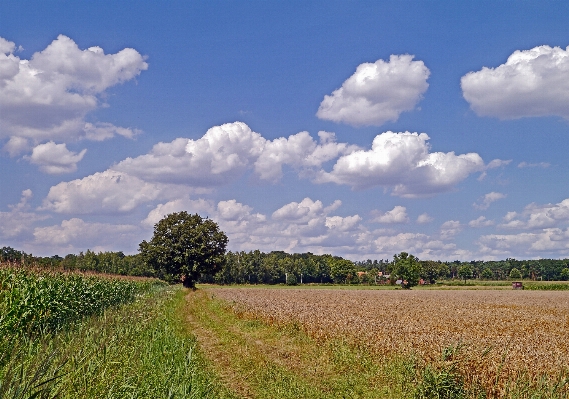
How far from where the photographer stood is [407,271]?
356 ft

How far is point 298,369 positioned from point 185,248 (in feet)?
221

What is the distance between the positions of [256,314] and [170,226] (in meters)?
57.5

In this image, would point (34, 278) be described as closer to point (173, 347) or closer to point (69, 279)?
point (69, 279)

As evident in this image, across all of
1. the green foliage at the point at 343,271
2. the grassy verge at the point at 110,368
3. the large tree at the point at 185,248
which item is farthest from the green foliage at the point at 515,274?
the grassy verge at the point at 110,368

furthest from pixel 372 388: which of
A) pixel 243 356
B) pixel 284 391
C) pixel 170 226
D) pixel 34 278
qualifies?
pixel 170 226

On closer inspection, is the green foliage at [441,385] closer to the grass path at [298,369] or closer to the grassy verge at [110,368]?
the grass path at [298,369]

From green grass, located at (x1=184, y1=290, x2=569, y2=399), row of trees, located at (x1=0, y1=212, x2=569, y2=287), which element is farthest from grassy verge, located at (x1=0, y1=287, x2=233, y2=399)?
row of trees, located at (x1=0, y1=212, x2=569, y2=287)

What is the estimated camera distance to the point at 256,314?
26.3m

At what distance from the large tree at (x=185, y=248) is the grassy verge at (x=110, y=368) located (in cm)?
6402

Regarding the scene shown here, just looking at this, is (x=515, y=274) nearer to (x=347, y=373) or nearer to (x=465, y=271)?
(x=465, y=271)

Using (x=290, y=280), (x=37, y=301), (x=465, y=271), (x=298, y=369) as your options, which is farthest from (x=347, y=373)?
(x=465, y=271)

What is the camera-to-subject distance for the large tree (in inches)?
3046

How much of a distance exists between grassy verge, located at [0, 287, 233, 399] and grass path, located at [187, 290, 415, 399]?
920 mm

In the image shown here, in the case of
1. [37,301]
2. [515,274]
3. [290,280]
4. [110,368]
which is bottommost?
[290,280]
